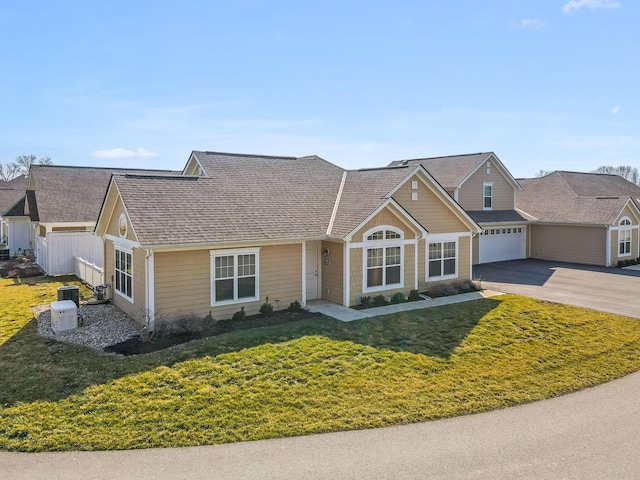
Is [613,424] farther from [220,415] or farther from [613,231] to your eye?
[613,231]

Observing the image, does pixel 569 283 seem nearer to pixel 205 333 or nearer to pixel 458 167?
pixel 458 167

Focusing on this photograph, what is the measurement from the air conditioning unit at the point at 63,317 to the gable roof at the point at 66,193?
42.0ft

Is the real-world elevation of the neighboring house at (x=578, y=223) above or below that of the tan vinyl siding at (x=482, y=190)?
below

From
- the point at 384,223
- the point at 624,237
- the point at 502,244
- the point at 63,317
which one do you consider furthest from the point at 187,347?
the point at 624,237

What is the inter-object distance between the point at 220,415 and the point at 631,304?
17.0 meters

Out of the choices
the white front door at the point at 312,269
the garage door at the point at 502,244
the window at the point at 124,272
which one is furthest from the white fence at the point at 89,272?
the garage door at the point at 502,244

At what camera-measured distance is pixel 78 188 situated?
29406mm

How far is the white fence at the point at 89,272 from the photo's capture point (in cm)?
2011

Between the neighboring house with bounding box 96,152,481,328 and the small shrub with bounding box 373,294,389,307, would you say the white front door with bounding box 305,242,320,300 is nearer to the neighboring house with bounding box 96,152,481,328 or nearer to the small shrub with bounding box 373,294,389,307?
the neighboring house with bounding box 96,152,481,328

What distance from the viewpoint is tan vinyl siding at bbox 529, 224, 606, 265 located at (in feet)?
98.5

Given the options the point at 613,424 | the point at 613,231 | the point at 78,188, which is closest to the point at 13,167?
the point at 78,188

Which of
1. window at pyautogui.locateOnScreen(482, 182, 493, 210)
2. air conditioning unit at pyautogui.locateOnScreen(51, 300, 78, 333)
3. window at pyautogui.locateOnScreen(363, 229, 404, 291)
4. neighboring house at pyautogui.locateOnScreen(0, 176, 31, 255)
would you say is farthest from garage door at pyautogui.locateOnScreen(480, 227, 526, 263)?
neighboring house at pyautogui.locateOnScreen(0, 176, 31, 255)

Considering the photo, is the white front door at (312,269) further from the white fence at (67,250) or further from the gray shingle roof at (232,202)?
the white fence at (67,250)

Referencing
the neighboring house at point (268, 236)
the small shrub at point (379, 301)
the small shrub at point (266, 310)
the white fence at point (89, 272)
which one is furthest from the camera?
the white fence at point (89, 272)
